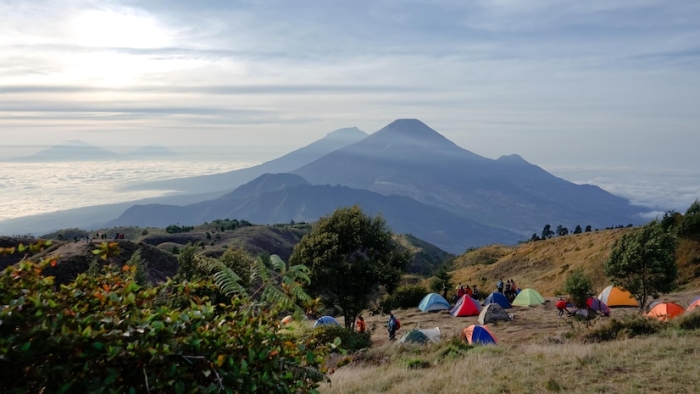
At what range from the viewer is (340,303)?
20.3 m

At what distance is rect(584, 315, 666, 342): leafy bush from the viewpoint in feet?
44.3

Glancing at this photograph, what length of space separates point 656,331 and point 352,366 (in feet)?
26.5

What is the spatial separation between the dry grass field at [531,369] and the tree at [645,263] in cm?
921

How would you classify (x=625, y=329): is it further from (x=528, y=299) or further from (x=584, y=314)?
(x=528, y=299)

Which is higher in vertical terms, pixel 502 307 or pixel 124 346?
pixel 124 346

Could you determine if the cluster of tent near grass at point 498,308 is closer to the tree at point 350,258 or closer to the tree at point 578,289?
the tree at point 578,289

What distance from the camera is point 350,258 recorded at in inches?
785

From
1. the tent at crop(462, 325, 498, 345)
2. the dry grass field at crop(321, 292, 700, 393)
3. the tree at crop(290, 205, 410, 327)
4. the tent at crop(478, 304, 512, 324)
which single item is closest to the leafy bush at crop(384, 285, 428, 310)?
the tent at crop(478, 304, 512, 324)

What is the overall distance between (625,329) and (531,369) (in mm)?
5694

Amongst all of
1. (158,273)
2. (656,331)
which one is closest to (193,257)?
(656,331)

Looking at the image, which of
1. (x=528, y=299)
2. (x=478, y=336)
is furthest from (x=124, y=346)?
(x=528, y=299)

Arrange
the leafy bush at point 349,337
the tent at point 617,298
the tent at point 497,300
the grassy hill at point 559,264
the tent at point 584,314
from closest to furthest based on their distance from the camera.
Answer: the leafy bush at point 349,337 → the tent at point 584,314 → the tent at point 617,298 → the tent at point 497,300 → the grassy hill at point 559,264

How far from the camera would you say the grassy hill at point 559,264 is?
3219cm

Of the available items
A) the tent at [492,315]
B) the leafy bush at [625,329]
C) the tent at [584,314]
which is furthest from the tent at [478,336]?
the tent at [492,315]
